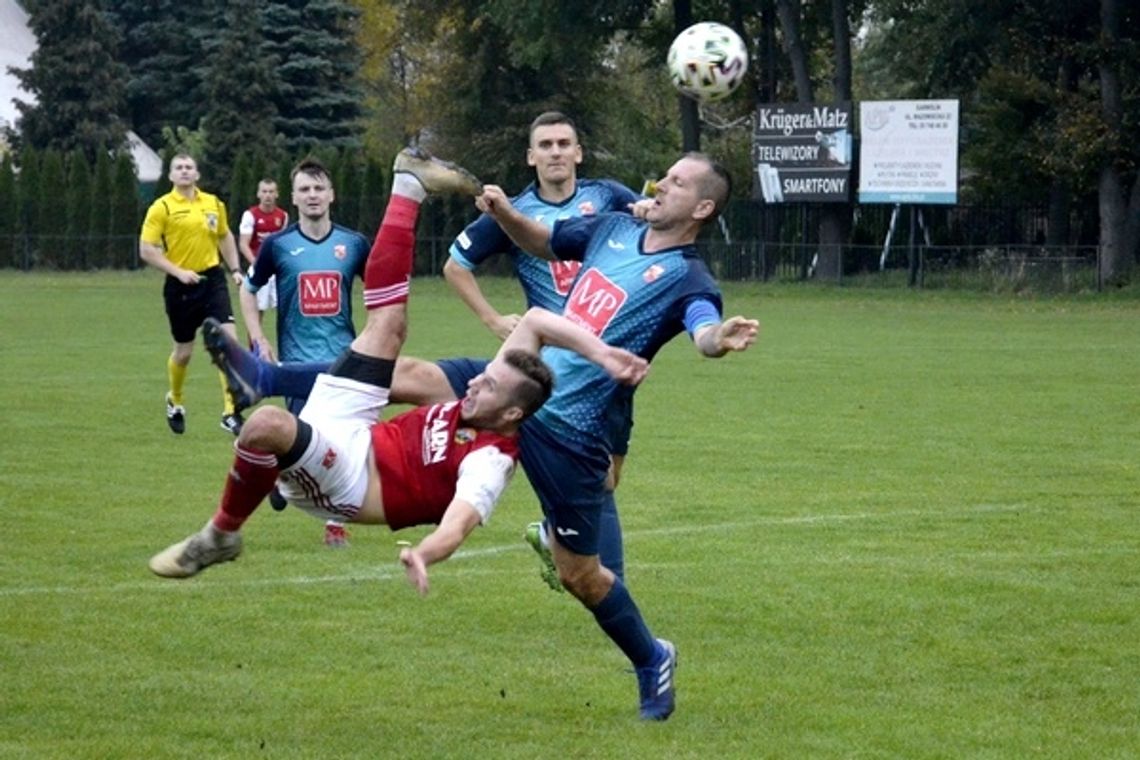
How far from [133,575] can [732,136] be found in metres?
54.2

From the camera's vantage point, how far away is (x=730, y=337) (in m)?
6.47

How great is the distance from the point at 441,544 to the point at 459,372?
1.96 meters

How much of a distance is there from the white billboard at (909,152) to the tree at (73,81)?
3323cm

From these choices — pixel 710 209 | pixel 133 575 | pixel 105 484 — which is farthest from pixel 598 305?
pixel 105 484

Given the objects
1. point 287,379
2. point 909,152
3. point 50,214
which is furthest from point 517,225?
point 50,214

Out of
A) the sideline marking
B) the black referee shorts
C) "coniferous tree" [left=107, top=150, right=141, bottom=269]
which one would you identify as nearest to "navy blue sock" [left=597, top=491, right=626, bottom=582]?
the sideline marking

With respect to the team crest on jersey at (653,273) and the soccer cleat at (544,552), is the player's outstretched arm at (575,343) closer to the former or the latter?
the team crest on jersey at (653,273)

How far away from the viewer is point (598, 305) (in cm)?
720

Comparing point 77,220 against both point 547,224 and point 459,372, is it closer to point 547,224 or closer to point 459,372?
point 547,224

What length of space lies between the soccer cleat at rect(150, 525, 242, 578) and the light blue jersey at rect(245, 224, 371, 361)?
493 cm

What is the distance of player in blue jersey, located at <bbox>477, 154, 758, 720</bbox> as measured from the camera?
7.00 meters

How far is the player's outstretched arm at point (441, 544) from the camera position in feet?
19.7

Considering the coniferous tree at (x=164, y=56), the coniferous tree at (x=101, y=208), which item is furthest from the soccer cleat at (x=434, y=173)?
the coniferous tree at (x=164, y=56)

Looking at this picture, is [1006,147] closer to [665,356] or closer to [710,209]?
[665,356]
